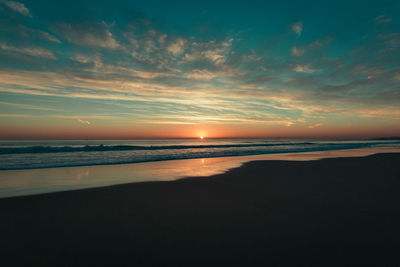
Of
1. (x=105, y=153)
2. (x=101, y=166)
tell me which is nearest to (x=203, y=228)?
(x=101, y=166)

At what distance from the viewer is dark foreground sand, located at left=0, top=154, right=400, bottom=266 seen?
339 centimetres

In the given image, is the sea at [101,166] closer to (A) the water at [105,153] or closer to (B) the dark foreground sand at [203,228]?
(A) the water at [105,153]

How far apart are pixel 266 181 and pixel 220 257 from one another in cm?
632

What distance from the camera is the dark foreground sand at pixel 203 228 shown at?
339cm

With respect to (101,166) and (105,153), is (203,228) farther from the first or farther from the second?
(105,153)

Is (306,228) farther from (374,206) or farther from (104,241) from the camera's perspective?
(104,241)

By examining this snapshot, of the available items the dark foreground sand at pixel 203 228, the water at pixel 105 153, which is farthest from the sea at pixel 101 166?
the dark foreground sand at pixel 203 228

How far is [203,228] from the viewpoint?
4379 mm

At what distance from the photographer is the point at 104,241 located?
385 centimetres

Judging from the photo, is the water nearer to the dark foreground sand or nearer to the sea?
the sea

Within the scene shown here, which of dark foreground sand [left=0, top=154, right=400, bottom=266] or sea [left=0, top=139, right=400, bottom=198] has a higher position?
sea [left=0, top=139, right=400, bottom=198]

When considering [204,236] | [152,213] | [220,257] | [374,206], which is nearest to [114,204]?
[152,213]

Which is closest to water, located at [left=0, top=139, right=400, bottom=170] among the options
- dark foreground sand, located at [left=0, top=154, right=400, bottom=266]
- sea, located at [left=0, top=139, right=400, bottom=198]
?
sea, located at [left=0, top=139, right=400, bottom=198]

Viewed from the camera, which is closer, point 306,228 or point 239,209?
point 306,228
